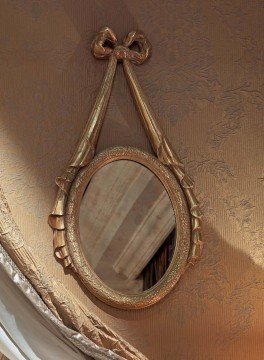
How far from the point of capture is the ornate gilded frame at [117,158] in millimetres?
2326

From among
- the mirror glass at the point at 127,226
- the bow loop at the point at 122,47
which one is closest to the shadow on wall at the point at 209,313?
the mirror glass at the point at 127,226

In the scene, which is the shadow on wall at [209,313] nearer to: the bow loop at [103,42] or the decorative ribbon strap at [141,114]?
the decorative ribbon strap at [141,114]

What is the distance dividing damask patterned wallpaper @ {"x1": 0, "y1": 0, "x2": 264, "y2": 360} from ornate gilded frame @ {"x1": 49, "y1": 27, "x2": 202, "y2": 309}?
0.12ft

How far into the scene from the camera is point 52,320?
6.94ft

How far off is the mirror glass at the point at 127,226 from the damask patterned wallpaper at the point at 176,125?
97mm

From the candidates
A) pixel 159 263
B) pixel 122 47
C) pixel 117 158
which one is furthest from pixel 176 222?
pixel 122 47

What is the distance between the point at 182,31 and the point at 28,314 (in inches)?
43.8

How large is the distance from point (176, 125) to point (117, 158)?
10.2 inches

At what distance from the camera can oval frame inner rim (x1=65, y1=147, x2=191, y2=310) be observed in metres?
2.33

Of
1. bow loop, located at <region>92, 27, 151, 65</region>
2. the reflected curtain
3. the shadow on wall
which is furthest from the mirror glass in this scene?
bow loop, located at <region>92, 27, 151, 65</region>

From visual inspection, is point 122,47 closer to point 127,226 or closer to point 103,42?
point 103,42

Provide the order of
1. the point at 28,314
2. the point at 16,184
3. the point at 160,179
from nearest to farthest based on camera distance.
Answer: the point at 28,314 < the point at 16,184 < the point at 160,179

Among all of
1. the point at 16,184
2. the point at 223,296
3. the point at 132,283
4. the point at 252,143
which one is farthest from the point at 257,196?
the point at 16,184

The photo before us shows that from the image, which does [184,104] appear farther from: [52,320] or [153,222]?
[52,320]
